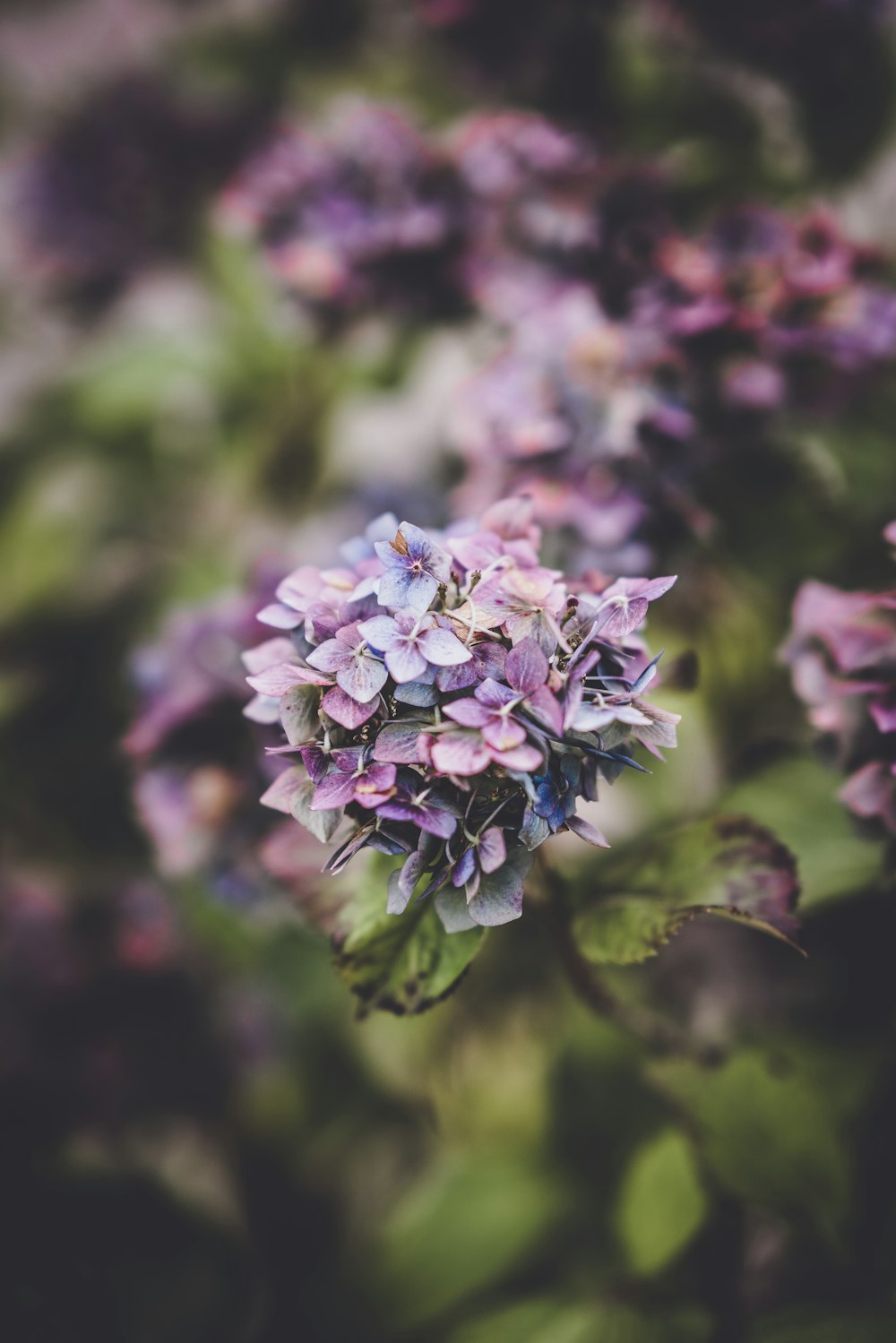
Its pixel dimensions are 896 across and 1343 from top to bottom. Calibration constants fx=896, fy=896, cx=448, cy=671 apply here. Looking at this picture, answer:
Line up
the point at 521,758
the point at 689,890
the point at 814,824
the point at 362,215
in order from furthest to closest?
the point at 362,215
the point at 814,824
the point at 689,890
the point at 521,758

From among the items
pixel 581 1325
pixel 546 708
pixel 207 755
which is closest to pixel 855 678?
pixel 546 708

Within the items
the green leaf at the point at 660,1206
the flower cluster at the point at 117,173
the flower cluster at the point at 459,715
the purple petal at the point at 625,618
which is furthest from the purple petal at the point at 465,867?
the flower cluster at the point at 117,173

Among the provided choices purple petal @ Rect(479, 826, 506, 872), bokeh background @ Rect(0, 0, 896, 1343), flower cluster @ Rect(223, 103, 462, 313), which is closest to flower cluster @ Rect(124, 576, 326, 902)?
bokeh background @ Rect(0, 0, 896, 1343)

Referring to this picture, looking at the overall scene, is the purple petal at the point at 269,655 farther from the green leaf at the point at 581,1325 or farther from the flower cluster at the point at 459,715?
the green leaf at the point at 581,1325

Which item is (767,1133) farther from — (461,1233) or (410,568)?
(410,568)

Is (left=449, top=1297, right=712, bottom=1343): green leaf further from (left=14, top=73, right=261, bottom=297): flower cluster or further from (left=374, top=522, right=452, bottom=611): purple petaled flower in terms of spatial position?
(left=14, top=73, right=261, bottom=297): flower cluster
